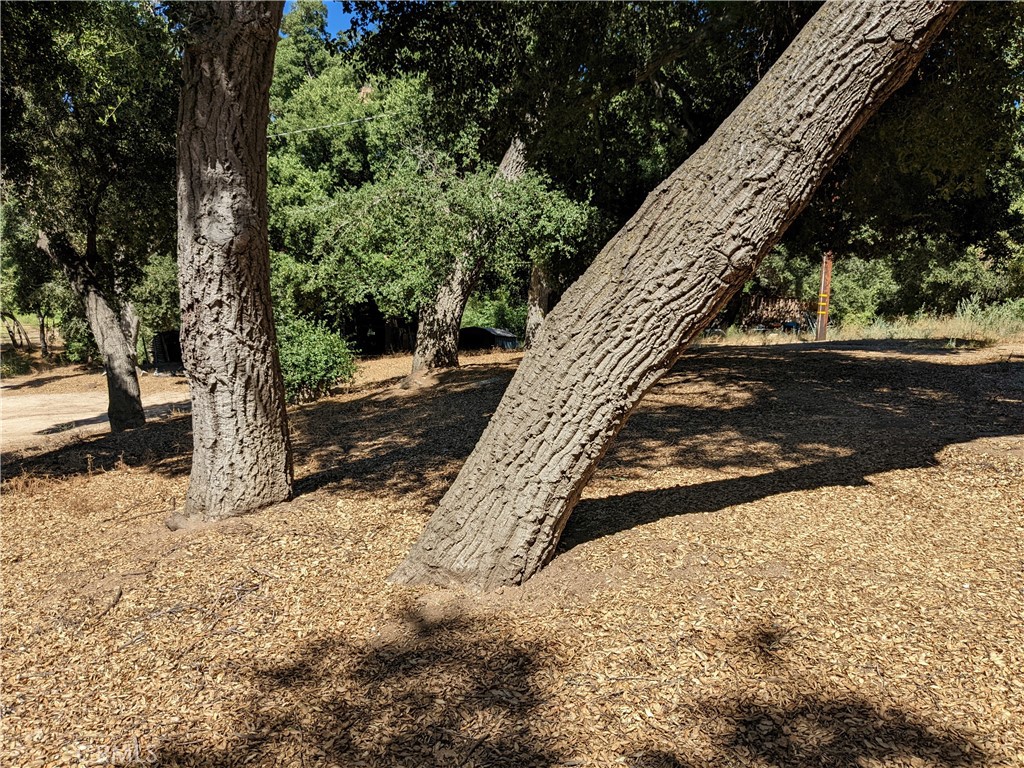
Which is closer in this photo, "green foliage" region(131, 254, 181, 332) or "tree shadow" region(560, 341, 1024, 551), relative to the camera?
"tree shadow" region(560, 341, 1024, 551)

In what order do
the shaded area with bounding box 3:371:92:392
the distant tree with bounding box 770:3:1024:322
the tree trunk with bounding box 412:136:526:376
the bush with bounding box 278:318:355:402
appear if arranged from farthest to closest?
the shaded area with bounding box 3:371:92:392, the tree trunk with bounding box 412:136:526:376, the bush with bounding box 278:318:355:402, the distant tree with bounding box 770:3:1024:322

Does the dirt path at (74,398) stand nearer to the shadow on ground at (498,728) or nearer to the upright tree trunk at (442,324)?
the upright tree trunk at (442,324)

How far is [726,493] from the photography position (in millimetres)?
4254

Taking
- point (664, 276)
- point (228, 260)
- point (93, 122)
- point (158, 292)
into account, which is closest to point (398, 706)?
point (664, 276)

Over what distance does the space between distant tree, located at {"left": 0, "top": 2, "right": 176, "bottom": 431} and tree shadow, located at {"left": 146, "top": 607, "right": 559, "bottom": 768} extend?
8.12 m

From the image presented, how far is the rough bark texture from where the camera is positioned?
9.91 metres

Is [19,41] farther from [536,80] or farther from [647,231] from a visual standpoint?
[647,231]

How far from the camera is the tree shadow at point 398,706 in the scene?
7.18ft

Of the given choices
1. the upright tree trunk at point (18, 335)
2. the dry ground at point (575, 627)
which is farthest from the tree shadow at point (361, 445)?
the upright tree trunk at point (18, 335)

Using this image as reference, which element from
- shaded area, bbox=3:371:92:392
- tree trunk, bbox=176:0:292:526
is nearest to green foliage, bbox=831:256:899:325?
tree trunk, bbox=176:0:292:526

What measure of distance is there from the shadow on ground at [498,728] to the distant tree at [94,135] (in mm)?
8233

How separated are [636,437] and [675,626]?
3264 millimetres

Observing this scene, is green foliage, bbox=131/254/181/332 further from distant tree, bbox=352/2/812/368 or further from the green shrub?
distant tree, bbox=352/2/812/368

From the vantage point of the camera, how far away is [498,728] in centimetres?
228
